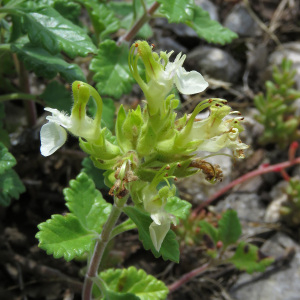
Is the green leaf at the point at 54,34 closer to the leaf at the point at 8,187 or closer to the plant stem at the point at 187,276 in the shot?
the leaf at the point at 8,187

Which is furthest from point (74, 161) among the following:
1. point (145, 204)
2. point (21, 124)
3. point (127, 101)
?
point (145, 204)

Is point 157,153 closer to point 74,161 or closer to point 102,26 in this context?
point 102,26

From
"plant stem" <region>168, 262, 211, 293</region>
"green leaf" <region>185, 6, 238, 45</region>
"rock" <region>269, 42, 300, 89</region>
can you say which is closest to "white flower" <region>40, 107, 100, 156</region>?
"green leaf" <region>185, 6, 238, 45</region>

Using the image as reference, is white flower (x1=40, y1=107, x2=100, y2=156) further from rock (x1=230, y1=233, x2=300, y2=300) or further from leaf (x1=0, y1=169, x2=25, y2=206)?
rock (x1=230, y1=233, x2=300, y2=300)

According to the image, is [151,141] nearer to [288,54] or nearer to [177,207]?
[177,207]

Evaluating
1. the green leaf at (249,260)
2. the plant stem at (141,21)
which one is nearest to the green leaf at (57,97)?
the plant stem at (141,21)

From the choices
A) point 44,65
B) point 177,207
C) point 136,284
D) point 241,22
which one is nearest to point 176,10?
point 44,65

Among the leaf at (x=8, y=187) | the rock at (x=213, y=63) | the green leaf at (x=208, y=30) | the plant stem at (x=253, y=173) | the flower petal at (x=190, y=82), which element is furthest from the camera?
the rock at (x=213, y=63)
